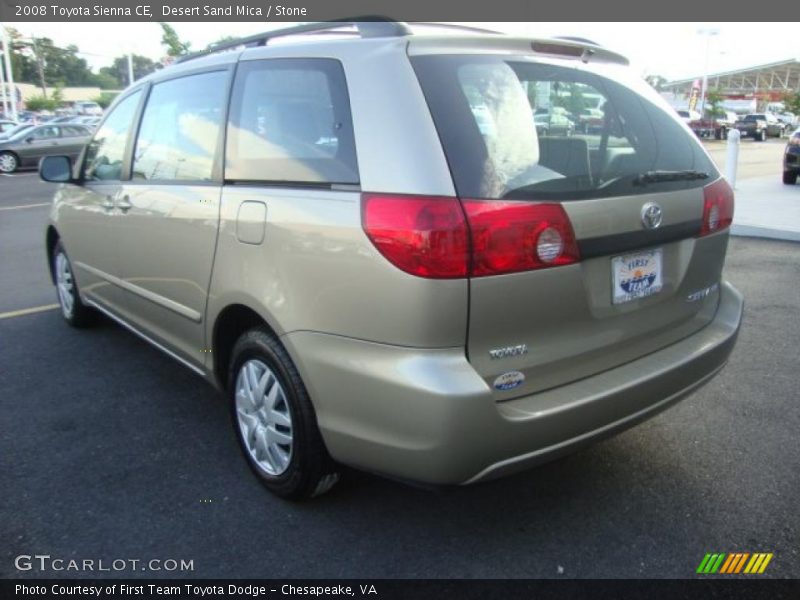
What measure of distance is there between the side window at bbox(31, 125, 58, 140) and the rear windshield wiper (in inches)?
852

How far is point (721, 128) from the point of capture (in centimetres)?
4178

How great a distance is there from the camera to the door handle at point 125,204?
3521 mm

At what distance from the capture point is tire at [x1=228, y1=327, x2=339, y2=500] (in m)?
2.43

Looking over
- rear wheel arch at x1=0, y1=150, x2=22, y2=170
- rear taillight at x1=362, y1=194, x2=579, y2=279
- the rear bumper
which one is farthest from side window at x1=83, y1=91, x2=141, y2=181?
rear wheel arch at x1=0, y1=150, x2=22, y2=170

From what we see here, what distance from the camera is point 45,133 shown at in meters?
20.3

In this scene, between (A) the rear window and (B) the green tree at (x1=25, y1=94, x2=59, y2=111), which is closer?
(A) the rear window

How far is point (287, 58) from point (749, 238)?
7.41m

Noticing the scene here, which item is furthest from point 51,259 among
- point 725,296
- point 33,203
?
point 33,203

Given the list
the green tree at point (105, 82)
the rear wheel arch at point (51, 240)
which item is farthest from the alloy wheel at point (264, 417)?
the green tree at point (105, 82)

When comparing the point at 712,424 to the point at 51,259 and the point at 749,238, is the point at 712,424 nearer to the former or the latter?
the point at 51,259

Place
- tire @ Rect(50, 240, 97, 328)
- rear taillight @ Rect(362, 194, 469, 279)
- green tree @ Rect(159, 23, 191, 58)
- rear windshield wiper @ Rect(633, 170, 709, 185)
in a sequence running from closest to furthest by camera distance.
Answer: rear taillight @ Rect(362, 194, 469, 279)
rear windshield wiper @ Rect(633, 170, 709, 185)
tire @ Rect(50, 240, 97, 328)
green tree @ Rect(159, 23, 191, 58)

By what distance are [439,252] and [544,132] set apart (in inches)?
25.7

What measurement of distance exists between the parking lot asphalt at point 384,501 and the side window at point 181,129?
50.4 inches

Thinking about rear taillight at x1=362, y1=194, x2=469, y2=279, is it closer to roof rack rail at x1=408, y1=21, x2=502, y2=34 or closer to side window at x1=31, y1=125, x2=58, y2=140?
roof rack rail at x1=408, y1=21, x2=502, y2=34
